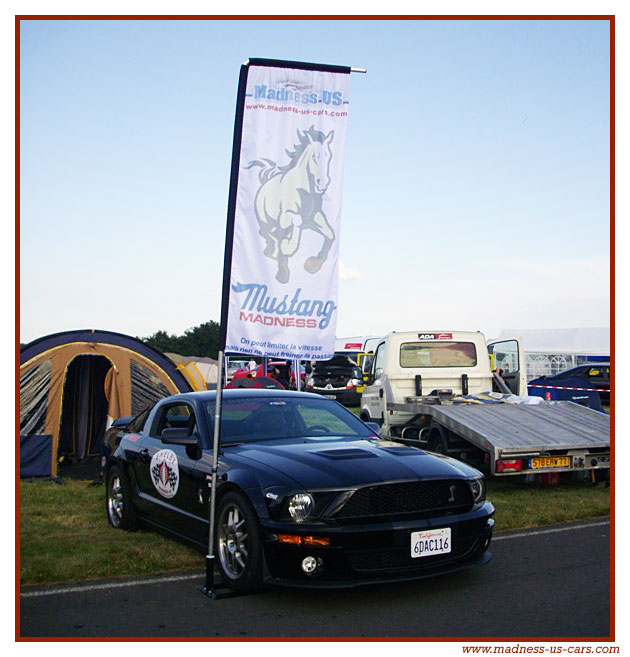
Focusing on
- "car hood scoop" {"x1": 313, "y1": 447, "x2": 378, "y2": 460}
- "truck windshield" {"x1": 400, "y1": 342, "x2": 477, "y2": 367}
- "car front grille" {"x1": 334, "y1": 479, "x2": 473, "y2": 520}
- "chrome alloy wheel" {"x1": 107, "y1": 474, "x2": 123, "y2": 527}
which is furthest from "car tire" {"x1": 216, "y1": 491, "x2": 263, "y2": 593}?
"truck windshield" {"x1": 400, "y1": 342, "x2": 477, "y2": 367}

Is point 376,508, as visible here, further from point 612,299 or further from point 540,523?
point 540,523

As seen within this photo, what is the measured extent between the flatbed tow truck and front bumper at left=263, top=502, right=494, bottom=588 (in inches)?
148

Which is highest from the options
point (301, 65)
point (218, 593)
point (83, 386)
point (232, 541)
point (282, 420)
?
point (301, 65)

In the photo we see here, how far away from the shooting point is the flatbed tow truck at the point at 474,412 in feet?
30.5

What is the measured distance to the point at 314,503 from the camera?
5289 mm

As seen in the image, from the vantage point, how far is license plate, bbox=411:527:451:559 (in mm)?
5281

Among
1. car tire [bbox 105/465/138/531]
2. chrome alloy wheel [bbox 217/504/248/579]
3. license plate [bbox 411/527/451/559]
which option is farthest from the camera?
car tire [bbox 105/465/138/531]

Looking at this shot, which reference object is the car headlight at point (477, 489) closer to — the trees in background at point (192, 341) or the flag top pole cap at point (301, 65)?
the flag top pole cap at point (301, 65)

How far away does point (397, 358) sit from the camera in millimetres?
13344

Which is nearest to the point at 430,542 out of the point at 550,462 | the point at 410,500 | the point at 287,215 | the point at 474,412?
the point at 410,500

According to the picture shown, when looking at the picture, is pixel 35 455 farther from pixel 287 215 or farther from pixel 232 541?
pixel 287 215

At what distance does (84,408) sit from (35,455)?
2782 mm

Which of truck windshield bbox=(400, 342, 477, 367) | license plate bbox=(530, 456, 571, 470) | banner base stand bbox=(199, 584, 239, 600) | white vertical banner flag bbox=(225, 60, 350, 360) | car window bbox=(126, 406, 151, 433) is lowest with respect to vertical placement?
banner base stand bbox=(199, 584, 239, 600)

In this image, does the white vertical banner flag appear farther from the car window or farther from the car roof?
the car window
